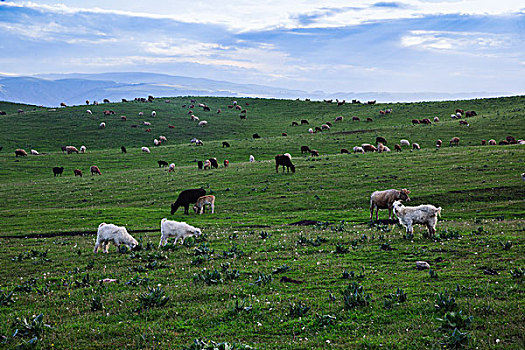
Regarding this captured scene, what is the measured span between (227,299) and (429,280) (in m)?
5.78

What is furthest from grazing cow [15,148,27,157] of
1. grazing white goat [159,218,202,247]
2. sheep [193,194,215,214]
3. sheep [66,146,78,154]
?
grazing white goat [159,218,202,247]

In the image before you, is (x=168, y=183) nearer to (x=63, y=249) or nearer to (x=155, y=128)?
(x=63, y=249)

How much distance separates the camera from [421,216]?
1650 centimetres

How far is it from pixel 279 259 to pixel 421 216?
694 cm

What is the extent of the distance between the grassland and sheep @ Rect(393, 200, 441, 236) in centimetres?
57

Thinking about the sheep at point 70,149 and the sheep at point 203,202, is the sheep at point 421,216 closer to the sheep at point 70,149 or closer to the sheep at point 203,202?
the sheep at point 203,202

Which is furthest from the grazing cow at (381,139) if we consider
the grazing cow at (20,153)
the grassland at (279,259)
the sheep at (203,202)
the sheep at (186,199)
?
the grazing cow at (20,153)

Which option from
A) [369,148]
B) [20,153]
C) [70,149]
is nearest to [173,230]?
[369,148]

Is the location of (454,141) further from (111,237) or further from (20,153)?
(20,153)

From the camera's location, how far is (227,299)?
10109 mm

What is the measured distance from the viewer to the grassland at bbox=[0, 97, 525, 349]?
26.4ft

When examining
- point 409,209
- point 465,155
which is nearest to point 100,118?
point 465,155

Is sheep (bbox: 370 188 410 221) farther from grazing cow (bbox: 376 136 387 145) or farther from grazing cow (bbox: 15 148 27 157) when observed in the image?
grazing cow (bbox: 15 148 27 157)

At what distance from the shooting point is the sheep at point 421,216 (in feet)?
53.6
